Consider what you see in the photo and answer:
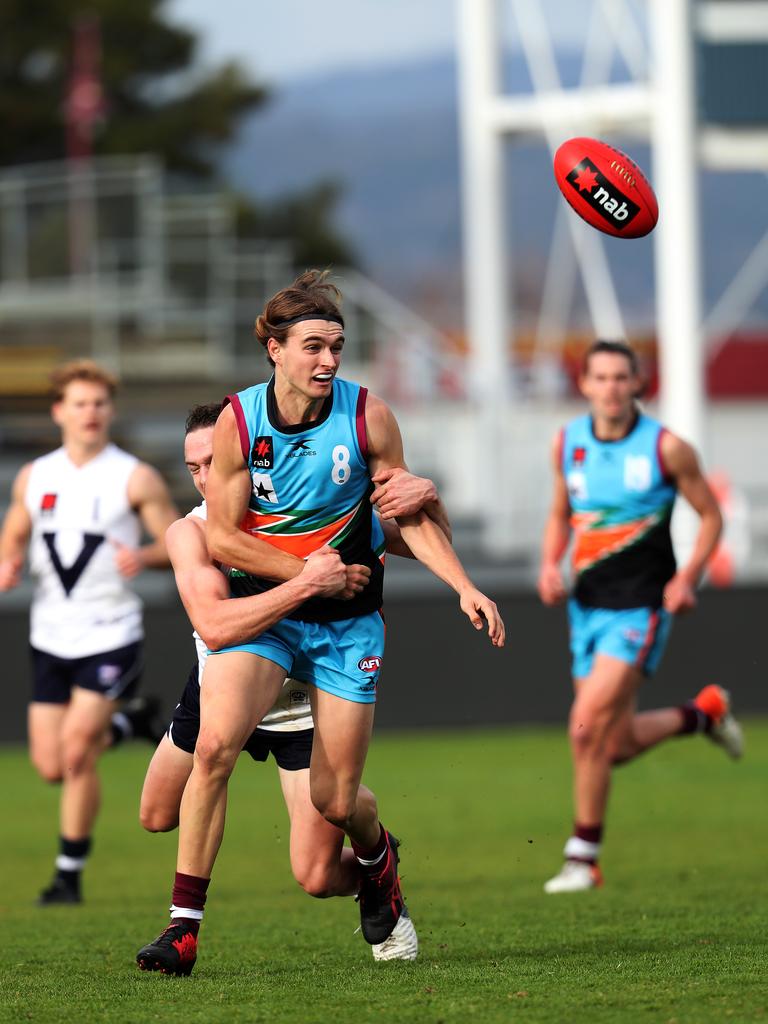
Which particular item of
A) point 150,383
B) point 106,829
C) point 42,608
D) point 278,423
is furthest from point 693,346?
point 278,423

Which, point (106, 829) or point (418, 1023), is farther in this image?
point (106, 829)

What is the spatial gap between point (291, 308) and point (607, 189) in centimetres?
166

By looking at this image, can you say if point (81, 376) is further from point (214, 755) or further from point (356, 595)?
point (214, 755)

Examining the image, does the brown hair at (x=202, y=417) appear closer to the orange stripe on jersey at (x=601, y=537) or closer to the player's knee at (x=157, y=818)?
the player's knee at (x=157, y=818)

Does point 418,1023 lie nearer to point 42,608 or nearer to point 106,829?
point 42,608

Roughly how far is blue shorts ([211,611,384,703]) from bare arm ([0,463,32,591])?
9.81ft

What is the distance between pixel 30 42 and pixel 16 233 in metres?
30.0

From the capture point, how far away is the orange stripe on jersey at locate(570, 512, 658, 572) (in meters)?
8.81

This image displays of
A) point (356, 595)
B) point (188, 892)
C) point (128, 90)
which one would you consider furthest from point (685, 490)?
point (128, 90)

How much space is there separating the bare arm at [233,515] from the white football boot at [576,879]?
310cm

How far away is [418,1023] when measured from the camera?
16.5ft

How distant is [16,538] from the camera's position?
888cm

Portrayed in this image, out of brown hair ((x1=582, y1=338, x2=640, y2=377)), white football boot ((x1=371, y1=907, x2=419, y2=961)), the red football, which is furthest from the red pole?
white football boot ((x1=371, y1=907, x2=419, y2=961))

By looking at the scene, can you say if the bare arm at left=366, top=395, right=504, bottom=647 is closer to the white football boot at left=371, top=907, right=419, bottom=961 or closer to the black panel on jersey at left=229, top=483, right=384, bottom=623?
the black panel on jersey at left=229, top=483, right=384, bottom=623
